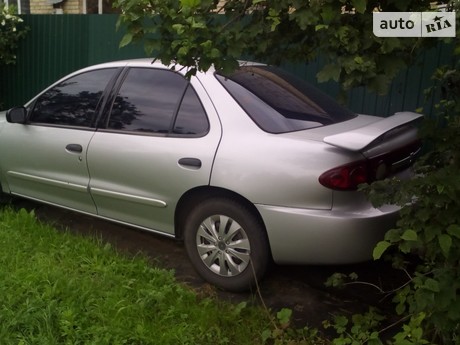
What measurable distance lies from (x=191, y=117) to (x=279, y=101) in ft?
2.05

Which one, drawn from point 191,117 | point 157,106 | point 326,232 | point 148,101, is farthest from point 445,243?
point 148,101

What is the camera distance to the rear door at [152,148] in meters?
3.66

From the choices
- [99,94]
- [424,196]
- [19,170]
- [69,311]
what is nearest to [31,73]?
[19,170]

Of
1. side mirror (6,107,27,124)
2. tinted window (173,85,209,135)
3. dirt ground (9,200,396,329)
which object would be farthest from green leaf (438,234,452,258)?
side mirror (6,107,27,124)

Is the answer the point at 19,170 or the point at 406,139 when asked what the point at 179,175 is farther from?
the point at 19,170

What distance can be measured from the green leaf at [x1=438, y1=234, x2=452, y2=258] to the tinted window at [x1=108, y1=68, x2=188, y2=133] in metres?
2.16

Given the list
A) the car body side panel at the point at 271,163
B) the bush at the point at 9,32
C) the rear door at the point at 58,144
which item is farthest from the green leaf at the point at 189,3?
the bush at the point at 9,32

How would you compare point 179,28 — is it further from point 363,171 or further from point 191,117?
point 191,117

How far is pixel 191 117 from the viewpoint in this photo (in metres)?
3.79

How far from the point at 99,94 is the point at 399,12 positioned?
2.99 metres

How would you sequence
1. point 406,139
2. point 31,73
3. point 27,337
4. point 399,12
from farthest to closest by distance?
point 31,73
point 406,139
point 27,337
point 399,12

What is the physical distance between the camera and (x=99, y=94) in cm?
440

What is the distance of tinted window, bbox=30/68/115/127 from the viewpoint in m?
4.41

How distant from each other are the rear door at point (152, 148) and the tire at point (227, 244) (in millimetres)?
206
